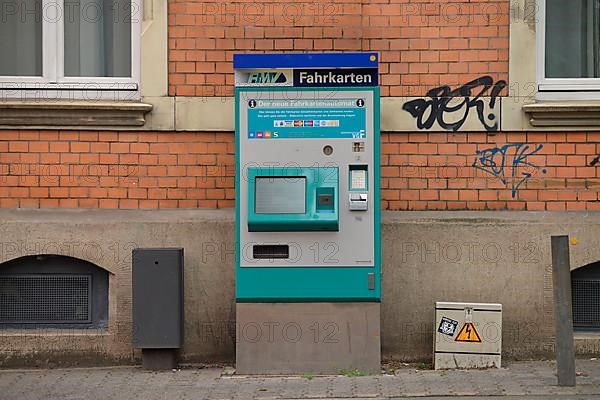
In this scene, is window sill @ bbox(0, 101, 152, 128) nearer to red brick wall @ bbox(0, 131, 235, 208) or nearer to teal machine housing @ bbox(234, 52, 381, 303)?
red brick wall @ bbox(0, 131, 235, 208)

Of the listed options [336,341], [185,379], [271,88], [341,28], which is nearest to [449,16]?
[341,28]

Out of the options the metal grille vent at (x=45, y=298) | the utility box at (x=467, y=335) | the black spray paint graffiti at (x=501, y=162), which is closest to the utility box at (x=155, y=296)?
the metal grille vent at (x=45, y=298)

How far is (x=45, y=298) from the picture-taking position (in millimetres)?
8570

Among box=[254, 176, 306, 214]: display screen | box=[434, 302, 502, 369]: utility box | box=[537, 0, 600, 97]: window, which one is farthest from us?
box=[537, 0, 600, 97]: window

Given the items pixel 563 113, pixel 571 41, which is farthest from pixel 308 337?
pixel 571 41

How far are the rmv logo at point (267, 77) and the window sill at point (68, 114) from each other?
111 cm

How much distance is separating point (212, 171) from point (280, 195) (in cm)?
103

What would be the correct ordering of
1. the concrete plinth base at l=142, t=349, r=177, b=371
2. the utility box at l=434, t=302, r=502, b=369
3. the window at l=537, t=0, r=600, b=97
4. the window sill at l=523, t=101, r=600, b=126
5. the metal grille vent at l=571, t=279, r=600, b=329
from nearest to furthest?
the utility box at l=434, t=302, r=502, b=369 → the concrete plinth base at l=142, t=349, r=177, b=371 → the window sill at l=523, t=101, r=600, b=126 → the metal grille vent at l=571, t=279, r=600, b=329 → the window at l=537, t=0, r=600, b=97

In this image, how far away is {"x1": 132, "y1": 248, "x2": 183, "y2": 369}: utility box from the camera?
26.5 ft

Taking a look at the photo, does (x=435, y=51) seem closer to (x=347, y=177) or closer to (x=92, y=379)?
(x=347, y=177)

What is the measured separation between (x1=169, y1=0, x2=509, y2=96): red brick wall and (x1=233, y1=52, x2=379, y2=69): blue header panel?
77 centimetres

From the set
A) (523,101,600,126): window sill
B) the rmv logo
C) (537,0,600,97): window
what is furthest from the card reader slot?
(537,0,600,97): window

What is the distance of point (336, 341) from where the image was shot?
25.8ft

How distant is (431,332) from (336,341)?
1011 millimetres
